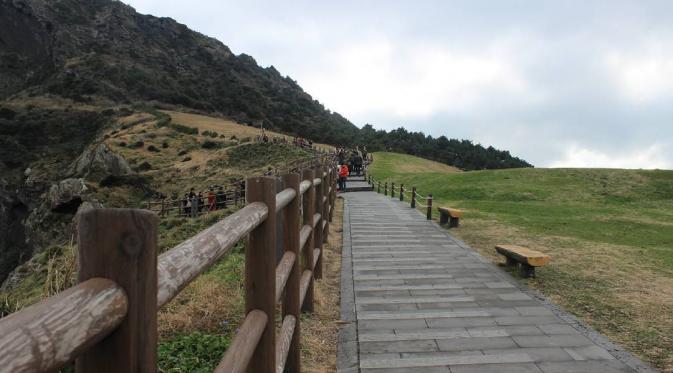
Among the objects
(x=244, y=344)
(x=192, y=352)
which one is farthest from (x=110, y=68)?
(x=244, y=344)

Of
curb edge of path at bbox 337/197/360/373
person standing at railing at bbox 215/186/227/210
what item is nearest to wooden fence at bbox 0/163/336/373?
curb edge of path at bbox 337/197/360/373

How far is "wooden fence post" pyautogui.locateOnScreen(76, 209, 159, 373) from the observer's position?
1133mm

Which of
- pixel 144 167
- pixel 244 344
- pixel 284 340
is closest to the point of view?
pixel 244 344

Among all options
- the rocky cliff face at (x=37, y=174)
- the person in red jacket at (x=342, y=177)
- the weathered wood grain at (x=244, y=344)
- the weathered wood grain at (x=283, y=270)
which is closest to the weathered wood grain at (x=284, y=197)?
the weathered wood grain at (x=283, y=270)

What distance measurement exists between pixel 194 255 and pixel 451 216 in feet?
38.8

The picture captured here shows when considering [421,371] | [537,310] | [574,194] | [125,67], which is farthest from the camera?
[125,67]

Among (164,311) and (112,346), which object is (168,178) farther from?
(112,346)

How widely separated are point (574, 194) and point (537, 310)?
21.3 metres

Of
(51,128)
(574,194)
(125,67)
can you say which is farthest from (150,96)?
(574,194)

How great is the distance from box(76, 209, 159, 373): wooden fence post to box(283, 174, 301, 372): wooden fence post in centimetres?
303

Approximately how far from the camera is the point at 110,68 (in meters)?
90.6

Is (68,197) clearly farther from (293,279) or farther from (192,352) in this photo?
(293,279)

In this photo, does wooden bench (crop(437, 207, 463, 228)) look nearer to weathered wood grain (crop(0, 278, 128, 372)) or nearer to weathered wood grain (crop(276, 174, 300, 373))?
weathered wood grain (crop(276, 174, 300, 373))

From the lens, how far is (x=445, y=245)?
34.3 feet
